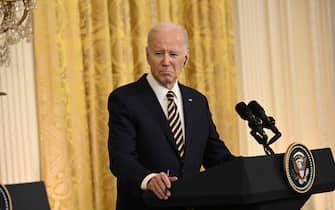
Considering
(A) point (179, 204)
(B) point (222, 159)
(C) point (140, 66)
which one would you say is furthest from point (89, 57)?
(A) point (179, 204)

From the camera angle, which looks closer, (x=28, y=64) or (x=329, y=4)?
(x=28, y=64)

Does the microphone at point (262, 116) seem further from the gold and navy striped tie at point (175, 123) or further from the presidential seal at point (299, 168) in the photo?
the gold and navy striped tie at point (175, 123)

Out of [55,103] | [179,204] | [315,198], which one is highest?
[55,103]

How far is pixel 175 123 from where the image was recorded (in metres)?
3.03

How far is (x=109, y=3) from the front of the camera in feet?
15.5

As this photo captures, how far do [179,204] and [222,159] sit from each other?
79 cm

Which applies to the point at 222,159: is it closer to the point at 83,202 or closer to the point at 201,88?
the point at 83,202

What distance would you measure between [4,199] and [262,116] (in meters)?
1.09

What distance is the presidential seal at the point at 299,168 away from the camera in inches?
98.9

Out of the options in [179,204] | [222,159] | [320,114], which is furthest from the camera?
[320,114]

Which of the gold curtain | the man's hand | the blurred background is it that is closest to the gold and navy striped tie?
the man's hand

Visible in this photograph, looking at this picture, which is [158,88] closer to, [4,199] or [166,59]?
[166,59]

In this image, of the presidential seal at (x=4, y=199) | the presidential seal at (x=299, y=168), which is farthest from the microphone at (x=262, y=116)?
the presidential seal at (x=4, y=199)

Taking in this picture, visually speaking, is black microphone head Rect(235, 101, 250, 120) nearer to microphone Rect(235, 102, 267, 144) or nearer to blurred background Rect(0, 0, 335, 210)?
microphone Rect(235, 102, 267, 144)
